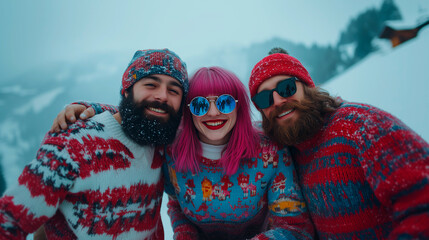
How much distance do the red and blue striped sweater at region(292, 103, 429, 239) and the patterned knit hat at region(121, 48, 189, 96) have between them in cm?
119

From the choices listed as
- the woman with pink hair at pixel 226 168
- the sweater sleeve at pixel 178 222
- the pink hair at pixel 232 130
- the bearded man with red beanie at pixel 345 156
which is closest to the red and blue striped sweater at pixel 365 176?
the bearded man with red beanie at pixel 345 156

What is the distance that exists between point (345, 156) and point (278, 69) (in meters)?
0.81

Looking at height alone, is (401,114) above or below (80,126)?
above

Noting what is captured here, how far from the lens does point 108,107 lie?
2.00 meters

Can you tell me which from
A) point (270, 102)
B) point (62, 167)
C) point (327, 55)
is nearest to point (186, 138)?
point (270, 102)

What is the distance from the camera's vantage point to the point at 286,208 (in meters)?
1.60

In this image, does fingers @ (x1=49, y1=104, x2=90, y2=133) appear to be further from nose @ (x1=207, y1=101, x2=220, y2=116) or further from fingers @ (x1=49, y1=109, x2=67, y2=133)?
nose @ (x1=207, y1=101, x2=220, y2=116)

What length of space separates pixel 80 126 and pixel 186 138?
0.83 m

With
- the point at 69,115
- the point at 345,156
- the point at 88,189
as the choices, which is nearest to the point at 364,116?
the point at 345,156

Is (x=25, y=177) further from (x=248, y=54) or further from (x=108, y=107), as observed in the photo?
(x=248, y=54)

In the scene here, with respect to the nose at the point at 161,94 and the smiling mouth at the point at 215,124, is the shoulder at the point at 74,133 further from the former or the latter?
the smiling mouth at the point at 215,124

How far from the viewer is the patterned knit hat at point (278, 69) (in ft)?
5.65

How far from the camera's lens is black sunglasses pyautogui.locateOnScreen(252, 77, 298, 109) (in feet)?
5.42

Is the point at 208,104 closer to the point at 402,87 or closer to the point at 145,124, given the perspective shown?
the point at 145,124
